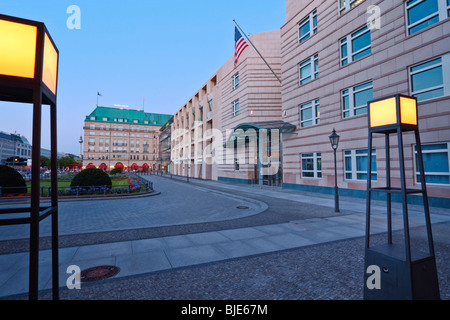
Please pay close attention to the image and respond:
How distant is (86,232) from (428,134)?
646 inches

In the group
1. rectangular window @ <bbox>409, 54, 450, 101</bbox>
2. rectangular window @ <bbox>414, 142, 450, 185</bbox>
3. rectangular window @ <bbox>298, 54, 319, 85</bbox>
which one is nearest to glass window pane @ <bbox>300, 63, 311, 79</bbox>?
rectangular window @ <bbox>298, 54, 319, 85</bbox>

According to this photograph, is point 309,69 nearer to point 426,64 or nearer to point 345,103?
point 345,103

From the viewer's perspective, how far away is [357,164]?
16.3 m

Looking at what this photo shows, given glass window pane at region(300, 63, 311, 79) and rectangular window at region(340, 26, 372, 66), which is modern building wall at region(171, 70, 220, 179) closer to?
glass window pane at region(300, 63, 311, 79)

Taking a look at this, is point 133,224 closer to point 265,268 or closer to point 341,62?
point 265,268

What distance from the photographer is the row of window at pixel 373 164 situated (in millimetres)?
11814

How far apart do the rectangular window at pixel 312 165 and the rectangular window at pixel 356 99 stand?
13.3 ft

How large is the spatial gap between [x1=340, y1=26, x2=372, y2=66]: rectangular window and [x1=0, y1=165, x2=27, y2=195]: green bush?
24382 millimetres

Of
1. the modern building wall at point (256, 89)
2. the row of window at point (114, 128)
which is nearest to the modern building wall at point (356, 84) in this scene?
the modern building wall at point (256, 89)

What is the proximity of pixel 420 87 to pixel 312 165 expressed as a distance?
363 inches

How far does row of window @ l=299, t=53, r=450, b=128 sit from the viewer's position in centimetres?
1166

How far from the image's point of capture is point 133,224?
903 centimetres
